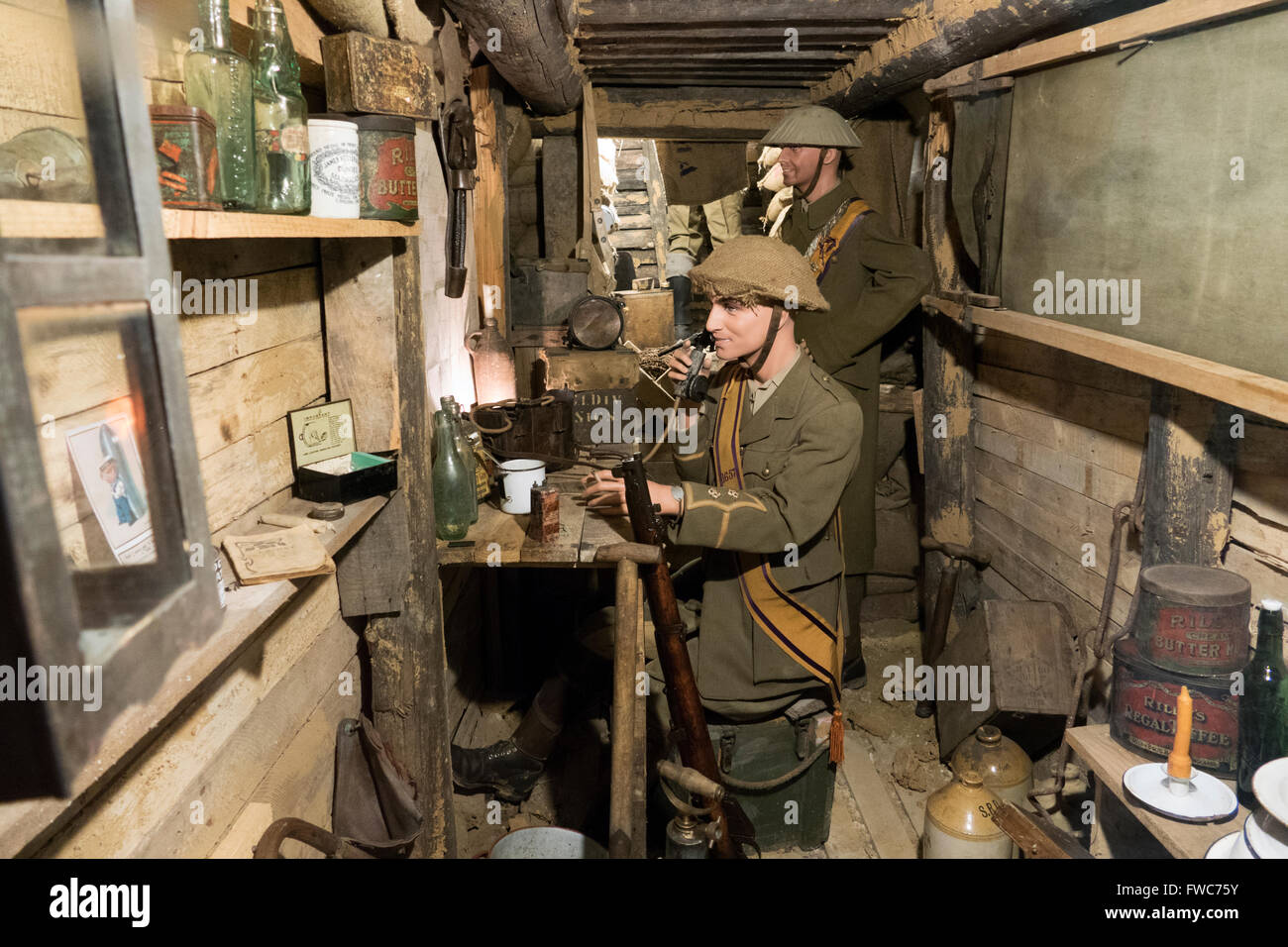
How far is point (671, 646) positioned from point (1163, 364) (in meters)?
1.47

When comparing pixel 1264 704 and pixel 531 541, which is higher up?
pixel 531 541

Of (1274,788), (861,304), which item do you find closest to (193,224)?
(1274,788)

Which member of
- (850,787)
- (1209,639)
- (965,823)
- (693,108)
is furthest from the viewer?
(693,108)

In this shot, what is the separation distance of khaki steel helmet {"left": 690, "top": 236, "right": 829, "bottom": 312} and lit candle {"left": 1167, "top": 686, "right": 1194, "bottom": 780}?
1413 mm

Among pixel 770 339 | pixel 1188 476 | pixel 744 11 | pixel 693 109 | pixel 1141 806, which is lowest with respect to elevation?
pixel 1141 806

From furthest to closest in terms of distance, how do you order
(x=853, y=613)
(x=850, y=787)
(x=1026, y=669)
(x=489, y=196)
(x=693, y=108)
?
1. (x=693, y=108)
2. (x=853, y=613)
3. (x=489, y=196)
4. (x=850, y=787)
5. (x=1026, y=669)

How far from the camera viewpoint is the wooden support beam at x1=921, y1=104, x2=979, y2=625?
4.12 metres

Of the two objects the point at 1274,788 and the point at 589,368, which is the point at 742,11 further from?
the point at 1274,788

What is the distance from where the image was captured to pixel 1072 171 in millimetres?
2994

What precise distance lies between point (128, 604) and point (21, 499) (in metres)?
0.23

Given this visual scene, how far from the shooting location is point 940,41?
3547 millimetres

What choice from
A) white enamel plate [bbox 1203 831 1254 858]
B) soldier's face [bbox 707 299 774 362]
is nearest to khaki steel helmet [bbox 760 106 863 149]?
soldier's face [bbox 707 299 774 362]
